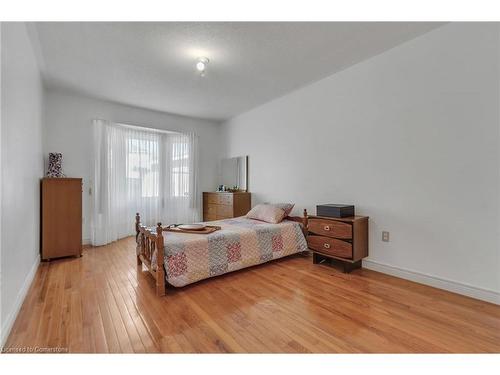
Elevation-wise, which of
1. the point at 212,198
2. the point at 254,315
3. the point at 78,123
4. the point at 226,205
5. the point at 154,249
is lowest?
the point at 254,315

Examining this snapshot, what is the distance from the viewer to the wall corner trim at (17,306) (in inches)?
58.6

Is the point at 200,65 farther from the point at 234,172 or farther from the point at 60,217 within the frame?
the point at 60,217

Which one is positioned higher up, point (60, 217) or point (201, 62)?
point (201, 62)

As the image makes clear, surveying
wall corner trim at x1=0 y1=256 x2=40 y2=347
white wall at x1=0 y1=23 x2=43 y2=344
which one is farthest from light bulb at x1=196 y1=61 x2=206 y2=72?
wall corner trim at x1=0 y1=256 x2=40 y2=347

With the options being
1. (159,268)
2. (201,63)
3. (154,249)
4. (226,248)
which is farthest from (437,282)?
(201,63)

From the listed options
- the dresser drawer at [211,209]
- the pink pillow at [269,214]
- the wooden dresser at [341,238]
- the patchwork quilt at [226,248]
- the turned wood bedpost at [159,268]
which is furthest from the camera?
the dresser drawer at [211,209]

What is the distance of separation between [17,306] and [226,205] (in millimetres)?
3081

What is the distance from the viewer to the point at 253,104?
433cm

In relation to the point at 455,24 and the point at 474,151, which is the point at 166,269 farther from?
the point at 455,24

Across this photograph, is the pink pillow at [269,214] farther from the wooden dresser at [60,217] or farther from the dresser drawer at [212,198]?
the wooden dresser at [60,217]

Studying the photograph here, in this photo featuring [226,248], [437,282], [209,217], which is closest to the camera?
[437,282]

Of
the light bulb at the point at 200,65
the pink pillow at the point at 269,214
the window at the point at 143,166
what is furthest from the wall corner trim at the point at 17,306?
the light bulb at the point at 200,65

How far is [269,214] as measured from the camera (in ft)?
11.3

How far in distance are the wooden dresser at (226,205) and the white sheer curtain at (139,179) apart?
1.29 ft
